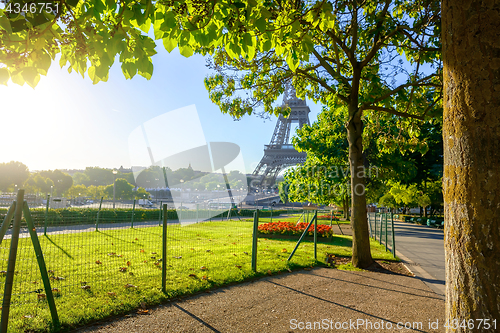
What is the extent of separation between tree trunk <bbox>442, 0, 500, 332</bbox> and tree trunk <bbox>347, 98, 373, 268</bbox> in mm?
5494

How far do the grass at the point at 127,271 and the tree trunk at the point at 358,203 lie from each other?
1.11m

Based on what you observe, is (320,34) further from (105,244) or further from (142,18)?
(105,244)

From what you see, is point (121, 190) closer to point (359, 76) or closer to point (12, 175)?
point (12, 175)

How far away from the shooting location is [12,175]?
168 ft

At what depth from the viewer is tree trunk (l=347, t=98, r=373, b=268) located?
25.0 feet

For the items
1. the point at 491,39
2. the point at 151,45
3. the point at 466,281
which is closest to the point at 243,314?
the point at 466,281

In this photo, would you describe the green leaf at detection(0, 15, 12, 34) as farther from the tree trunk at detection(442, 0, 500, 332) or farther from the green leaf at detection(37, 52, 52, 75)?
the tree trunk at detection(442, 0, 500, 332)

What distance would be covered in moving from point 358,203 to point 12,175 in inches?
2425

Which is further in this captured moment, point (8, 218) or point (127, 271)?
point (127, 271)

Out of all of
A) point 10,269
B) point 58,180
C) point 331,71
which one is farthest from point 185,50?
point 58,180

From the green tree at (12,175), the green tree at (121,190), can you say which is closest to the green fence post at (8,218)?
the green tree at (12,175)

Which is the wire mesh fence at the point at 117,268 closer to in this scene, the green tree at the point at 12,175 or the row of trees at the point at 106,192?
the row of trees at the point at 106,192

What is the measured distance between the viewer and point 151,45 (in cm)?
344

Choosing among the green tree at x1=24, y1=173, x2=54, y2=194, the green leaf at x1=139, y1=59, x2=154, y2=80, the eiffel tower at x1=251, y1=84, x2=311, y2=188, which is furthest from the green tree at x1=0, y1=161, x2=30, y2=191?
the green leaf at x1=139, y1=59, x2=154, y2=80
